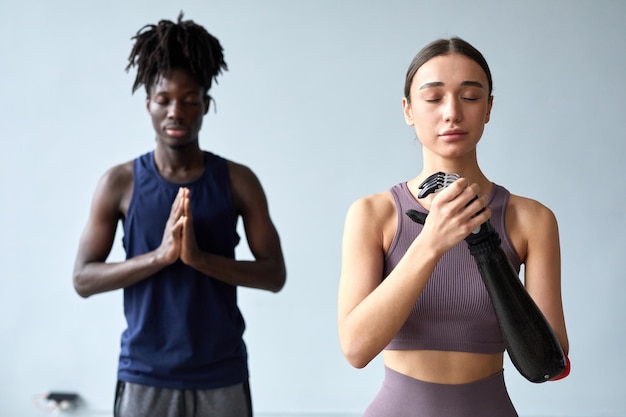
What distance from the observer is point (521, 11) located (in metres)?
3.62

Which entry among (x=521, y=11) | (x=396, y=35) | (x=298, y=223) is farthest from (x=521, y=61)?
(x=298, y=223)

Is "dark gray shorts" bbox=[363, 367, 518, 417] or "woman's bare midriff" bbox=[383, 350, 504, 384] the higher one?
"woman's bare midriff" bbox=[383, 350, 504, 384]

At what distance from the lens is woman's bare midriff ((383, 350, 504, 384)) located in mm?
1194

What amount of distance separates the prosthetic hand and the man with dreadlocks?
922 mm

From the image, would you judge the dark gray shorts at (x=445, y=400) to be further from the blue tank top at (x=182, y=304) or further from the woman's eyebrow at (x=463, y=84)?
the blue tank top at (x=182, y=304)

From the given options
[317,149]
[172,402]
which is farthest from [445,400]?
Answer: [317,149]

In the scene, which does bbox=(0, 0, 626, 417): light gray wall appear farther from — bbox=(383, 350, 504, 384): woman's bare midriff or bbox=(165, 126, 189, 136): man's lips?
bbox=(383, 350, 504, 384): woman's bare midriff

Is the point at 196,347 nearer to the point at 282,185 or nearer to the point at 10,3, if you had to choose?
the point at 282,185

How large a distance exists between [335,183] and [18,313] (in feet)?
5.35

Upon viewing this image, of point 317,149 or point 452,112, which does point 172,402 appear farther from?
point 317,149

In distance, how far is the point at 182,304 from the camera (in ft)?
6.21

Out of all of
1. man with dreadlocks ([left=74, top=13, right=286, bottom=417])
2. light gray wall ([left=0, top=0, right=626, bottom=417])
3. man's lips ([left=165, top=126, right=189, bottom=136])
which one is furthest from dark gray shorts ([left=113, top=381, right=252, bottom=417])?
light gray wall ([left=0, top=0, right=626, bottom=417])

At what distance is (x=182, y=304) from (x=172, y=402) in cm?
23

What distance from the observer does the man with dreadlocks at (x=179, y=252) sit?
1.85 m
